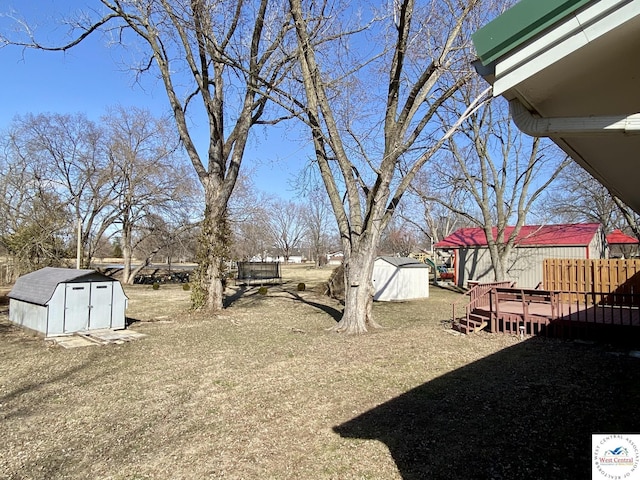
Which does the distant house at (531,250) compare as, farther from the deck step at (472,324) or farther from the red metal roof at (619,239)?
the deck step at (472,324)

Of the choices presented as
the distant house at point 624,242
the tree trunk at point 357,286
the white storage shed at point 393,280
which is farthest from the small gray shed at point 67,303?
the distant house at point 624,242

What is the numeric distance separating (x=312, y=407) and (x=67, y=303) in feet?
25.6

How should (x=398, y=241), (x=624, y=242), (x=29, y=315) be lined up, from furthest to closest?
(x=398, y=241) < (x=624, y=242) < (x=29, y=315)

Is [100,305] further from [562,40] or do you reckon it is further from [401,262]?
[401,262]

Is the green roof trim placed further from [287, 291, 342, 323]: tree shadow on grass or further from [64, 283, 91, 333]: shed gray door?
[287, 291, 342, 323]: tree shadow on grass

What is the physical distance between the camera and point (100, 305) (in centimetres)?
1085

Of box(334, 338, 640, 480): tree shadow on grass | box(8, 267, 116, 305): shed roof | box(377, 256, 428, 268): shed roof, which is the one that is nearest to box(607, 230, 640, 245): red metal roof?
box(377, 256, 428, 268): shed roof

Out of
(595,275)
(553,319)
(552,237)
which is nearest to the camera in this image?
(553,319)

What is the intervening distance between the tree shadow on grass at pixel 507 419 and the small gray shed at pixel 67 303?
844cm

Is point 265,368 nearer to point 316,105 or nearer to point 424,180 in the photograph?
point 316,105

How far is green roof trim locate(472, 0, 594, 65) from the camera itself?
174 cm

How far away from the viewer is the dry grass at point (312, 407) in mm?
3881

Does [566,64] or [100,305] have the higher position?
[566,64]

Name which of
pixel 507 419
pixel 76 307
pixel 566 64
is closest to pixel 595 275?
pixel 507 419
